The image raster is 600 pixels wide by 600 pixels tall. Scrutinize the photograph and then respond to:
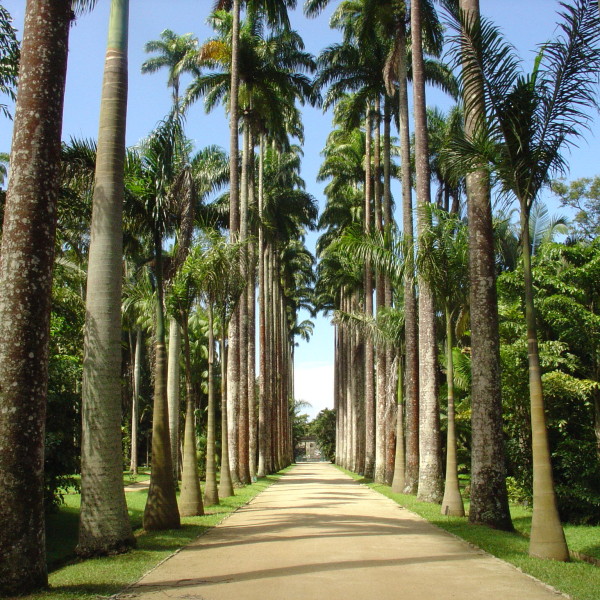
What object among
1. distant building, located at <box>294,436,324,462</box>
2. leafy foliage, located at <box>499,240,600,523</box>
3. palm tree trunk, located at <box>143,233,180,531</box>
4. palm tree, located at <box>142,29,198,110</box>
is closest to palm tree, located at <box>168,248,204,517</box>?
palm tree trunk, located at <box>143,233,180,531</box>

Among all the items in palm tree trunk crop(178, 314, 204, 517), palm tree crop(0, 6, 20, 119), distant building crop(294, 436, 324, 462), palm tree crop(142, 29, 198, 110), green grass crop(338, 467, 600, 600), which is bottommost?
distant building crop(294, 436, 324, 462)

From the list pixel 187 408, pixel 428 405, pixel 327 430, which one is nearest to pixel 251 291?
pixel 428 405

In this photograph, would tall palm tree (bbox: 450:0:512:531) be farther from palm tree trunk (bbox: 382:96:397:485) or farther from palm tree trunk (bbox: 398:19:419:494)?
palm tree trunk (bbox: 382:96:397:485)

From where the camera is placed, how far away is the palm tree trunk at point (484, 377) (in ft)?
40.2

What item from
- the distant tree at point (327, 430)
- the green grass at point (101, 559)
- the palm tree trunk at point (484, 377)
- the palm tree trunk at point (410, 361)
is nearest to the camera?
the green grass at point (101, 559)

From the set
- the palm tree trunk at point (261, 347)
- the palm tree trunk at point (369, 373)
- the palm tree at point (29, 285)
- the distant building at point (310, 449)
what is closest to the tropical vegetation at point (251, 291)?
the palm tree at point (29, 285)

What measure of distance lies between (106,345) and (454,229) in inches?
377

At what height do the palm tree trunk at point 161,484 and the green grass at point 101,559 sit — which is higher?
the palm tree trunk at point 161,484

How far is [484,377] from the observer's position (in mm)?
12594

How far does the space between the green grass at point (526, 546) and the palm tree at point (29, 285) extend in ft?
17.7

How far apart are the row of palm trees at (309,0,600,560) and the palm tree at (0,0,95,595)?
5.99m

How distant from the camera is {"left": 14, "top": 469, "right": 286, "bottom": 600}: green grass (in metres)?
7.01

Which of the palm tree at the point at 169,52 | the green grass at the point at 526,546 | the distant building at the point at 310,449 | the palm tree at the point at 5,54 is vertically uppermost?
the palm tree at the point at 169,52

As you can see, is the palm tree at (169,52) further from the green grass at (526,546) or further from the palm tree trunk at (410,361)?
the green grass at (526,546)
